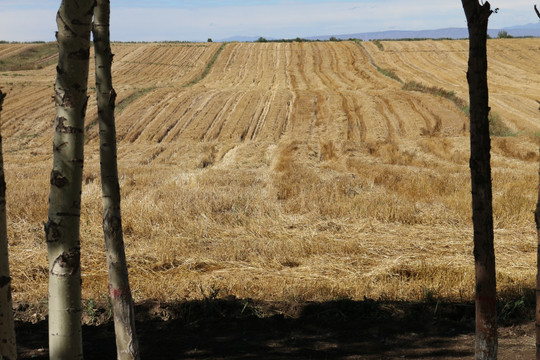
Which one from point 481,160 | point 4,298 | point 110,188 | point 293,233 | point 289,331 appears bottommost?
point 289,331

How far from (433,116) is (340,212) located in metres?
12.3

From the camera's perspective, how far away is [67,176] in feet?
8.79

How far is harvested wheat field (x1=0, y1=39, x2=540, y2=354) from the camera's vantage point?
6.96m

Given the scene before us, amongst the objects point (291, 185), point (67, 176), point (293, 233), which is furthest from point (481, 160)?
point (291, 185)

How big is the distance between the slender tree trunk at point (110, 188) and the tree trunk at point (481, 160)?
2170 millimetres

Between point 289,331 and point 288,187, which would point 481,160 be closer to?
point 289,331

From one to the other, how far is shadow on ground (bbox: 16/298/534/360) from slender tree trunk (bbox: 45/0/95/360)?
81.8 inches

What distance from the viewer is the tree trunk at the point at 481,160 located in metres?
3.25

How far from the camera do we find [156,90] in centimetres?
2655

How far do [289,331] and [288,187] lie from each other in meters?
6.15

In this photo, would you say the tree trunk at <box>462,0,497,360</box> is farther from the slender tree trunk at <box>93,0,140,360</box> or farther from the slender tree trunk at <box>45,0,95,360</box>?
the slender tree trunk at <box>93,0,140,360</box>

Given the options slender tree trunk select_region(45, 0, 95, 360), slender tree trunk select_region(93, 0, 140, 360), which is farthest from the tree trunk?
slender tree trunk select_region(93, 0, 140, 360)

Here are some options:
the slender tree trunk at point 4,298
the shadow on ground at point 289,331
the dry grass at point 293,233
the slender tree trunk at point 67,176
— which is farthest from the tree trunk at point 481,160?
the dry grass at point 293,233

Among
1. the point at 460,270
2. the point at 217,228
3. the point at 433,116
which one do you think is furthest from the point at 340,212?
the point at 433,116
